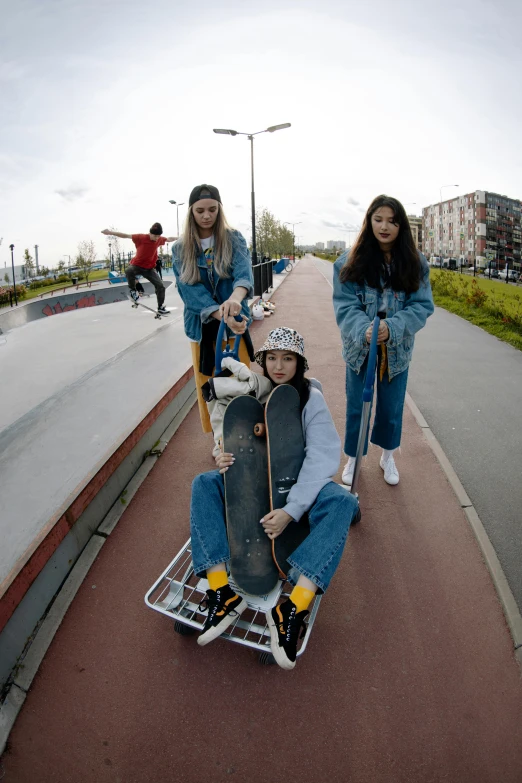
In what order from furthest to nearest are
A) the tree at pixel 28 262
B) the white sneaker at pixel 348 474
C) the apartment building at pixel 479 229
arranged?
the apartment building at pixel 479 229
the tree at pixel 28 262
the white sneaker at pixel 348 474

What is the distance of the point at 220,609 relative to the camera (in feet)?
6.49

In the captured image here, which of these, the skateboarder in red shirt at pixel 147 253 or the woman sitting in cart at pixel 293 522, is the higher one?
the skateboarder in red shirt at pixel 147 253

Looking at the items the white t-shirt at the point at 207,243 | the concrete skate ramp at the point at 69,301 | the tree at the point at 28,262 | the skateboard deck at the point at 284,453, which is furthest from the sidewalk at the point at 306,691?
the tree at the point at 28,262

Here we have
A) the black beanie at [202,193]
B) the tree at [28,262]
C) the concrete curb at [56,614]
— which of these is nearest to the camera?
the concrete curb at [56,614]

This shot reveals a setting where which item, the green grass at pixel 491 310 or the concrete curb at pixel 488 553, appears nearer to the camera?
the concrete curb at pixel 488 553

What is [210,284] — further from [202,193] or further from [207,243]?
[202,193]

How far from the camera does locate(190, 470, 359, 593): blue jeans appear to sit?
1996 millimetres

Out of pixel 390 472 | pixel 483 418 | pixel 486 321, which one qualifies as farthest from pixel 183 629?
pixel 486 321

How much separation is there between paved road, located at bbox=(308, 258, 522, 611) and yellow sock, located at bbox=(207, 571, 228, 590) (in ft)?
5.65

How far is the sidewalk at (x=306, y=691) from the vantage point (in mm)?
1722

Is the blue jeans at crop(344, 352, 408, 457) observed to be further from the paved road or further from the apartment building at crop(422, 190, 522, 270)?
the apartment building at crop(422, 190, 522, 270)

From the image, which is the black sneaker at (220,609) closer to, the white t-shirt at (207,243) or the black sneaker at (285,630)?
the black sneaker at (285,630)

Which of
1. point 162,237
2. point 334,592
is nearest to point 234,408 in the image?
point 334,592

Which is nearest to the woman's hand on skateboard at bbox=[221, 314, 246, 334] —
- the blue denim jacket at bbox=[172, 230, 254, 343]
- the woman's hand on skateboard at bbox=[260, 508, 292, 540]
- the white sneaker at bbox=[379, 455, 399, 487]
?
the blue denim jacket at bbox=[172, 230, 254, 343]
